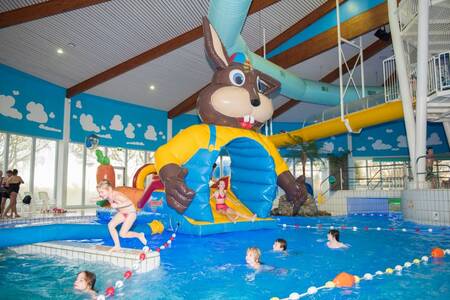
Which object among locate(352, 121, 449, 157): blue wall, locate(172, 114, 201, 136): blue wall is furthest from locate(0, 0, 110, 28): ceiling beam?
locate(352, 121, 449, 157): blue wall

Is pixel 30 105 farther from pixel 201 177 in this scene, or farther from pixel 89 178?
pixel 201 177

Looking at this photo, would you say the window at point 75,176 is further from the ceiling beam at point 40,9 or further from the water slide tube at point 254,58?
the water slide tube at point 254,58

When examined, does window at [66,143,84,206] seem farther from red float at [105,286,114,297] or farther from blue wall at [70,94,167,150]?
red float at [105,286,114,297]

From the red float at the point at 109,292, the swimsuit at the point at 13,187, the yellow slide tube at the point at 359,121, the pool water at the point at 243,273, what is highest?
the yellow slide tube at the point at 359,121

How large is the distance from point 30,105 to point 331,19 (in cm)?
1120

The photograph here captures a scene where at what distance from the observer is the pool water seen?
10.7 feet

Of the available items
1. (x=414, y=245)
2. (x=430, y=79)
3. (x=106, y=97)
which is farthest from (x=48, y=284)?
(x=106, y=97)

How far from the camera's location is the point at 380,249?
5.44 meters

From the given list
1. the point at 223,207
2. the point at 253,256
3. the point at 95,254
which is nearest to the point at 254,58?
the point at 223,207

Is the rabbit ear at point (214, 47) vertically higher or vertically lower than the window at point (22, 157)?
higher

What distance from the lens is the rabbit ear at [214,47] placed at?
7309mm

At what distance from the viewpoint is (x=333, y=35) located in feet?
41.6

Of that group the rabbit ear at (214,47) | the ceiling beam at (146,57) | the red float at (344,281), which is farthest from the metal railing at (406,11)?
the red float at (344,281)

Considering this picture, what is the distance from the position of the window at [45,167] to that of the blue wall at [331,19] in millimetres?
10255
